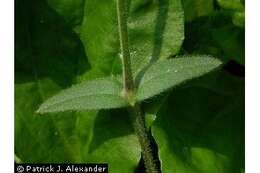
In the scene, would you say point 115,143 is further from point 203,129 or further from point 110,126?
point 203,129

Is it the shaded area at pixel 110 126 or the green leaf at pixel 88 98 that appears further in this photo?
the shaded area at pixel 110 126

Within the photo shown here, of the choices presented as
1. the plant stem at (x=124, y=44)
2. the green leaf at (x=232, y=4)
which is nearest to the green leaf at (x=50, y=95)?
the plant stem at (x=124, y=44)

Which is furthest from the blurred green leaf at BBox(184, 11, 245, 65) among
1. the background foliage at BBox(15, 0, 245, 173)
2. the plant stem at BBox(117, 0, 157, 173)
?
the plant stem at BBox(117, 0, 157, 173)

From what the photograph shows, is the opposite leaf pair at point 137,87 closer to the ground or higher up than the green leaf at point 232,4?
closer to the ground

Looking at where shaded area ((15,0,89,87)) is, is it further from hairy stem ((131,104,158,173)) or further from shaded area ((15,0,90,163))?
hairy stem ((131,104,158,173))

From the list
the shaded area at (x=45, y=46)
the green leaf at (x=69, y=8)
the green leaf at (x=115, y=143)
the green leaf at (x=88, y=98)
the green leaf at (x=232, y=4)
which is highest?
the green leaf at (x=232, y=4)

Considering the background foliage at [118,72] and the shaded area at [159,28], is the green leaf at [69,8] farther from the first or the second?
the shaded area at [159,28]

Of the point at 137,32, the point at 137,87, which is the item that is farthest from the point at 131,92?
the point at 137,32

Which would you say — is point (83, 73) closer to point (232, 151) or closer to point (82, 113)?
point (82, 113)
